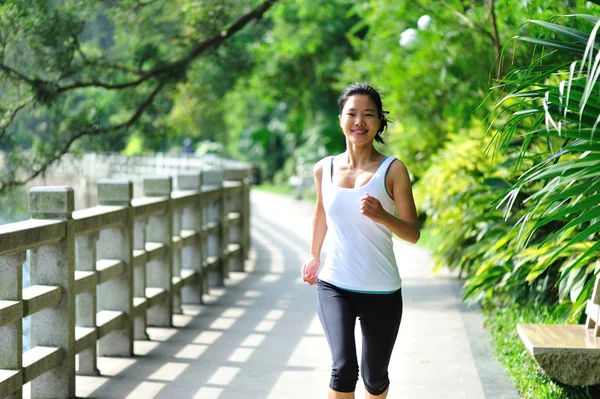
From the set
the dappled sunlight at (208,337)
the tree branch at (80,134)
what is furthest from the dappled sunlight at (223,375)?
the tree branch at (80,134)

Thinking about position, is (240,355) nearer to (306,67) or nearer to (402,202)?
(402,202)

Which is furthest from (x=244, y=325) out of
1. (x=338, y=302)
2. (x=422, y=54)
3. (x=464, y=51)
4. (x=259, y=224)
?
(x=259, y=224)

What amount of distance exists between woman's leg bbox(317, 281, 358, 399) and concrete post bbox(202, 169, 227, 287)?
20.6 feet

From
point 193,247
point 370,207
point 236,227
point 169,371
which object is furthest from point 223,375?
point 236,227

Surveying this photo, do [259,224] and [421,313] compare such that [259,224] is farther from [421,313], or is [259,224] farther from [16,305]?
[16,305]

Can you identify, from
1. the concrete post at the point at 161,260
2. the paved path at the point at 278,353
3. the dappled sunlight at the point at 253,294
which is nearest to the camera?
the paved path at the point at 278,353

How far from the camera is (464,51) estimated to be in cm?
1209

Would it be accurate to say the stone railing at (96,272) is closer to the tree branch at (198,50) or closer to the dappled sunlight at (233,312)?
the dappled sunlight at (233,312)

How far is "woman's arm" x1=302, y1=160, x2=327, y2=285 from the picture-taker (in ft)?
15.0

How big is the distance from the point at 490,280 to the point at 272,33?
20560mm

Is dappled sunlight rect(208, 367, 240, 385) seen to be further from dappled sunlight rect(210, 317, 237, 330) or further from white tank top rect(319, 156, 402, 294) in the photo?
white tank top rect(319, 156, 402, 294)

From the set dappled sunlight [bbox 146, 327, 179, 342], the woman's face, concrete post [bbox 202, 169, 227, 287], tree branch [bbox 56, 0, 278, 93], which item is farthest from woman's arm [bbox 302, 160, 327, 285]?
tree branch [bbox 56, 0, 278, 93]

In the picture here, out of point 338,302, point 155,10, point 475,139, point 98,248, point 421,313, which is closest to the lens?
point 338,302

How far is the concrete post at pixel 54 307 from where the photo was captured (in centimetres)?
556
